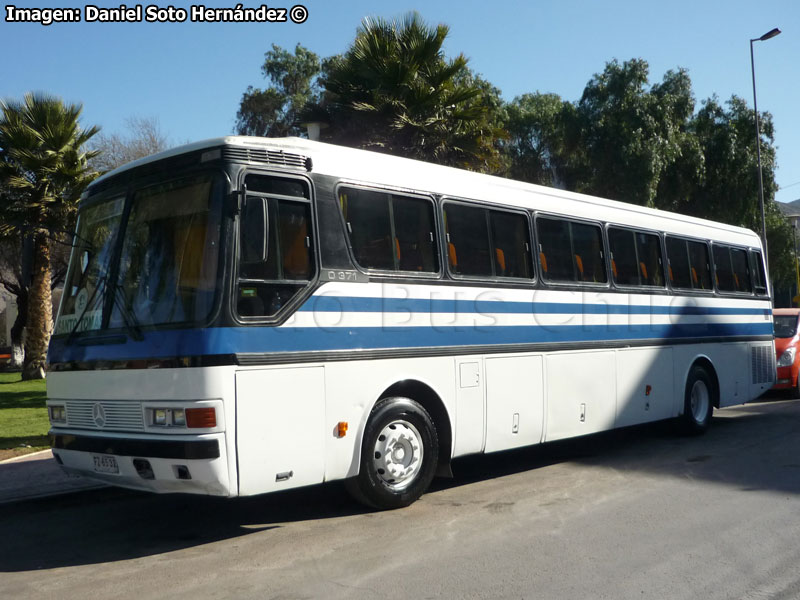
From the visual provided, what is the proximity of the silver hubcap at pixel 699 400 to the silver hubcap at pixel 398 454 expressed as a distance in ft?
19.7

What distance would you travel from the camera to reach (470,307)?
8094 mm

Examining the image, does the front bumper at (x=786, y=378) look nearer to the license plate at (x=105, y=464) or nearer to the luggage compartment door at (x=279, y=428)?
the luggage compartment door at (x=279, y=428)

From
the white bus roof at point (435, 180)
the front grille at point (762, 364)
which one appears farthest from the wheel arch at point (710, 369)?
the white bus roof at point (435, 180)

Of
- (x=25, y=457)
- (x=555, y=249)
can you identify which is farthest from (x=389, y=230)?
(x=25, y=457)

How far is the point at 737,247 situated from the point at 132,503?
10.3m

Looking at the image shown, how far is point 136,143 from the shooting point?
34094 mm

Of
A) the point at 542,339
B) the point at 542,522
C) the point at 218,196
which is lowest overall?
the point at 542,522

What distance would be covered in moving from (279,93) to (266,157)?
1650 inches

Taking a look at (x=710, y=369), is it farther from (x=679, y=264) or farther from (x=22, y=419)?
(x=22, y=419)

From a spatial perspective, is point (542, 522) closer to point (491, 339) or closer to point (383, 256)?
point (491, 339)

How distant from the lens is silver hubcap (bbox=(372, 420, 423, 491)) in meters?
7.14

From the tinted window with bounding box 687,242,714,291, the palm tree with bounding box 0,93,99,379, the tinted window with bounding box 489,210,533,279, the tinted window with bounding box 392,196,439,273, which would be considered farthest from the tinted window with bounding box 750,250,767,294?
the palm tree with bounding box 0,93,99,379

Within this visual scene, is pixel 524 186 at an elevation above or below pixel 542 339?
above

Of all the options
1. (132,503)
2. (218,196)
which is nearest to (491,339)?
(218,196)
